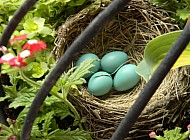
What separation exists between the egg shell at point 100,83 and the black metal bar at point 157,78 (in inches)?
23.2

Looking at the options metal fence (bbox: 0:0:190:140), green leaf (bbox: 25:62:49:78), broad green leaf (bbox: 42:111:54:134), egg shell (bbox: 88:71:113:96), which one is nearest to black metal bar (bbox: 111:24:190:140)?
metal fence (bbox: 0:0:190:140)

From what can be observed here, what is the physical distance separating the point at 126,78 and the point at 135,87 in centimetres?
5

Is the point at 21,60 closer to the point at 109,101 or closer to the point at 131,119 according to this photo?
the point at 131,119

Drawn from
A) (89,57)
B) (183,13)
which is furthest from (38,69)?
(183,13)

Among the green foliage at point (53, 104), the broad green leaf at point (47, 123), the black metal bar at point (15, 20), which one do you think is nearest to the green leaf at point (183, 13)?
the green foliage at point (53, 104)

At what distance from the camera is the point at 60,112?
878mm

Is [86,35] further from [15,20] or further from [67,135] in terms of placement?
[67,135]

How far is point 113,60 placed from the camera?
3.70 ft

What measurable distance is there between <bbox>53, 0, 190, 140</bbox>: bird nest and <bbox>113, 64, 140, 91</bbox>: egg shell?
25 mm

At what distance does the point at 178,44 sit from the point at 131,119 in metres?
0.09

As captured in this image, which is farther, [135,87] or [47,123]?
[135,87]

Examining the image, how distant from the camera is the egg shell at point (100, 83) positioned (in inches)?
41.6

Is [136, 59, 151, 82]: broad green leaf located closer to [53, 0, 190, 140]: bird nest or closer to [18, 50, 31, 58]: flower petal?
[53, 0, 190, 140]: bird nest

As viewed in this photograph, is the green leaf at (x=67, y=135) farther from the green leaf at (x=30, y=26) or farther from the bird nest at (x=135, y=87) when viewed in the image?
the green leaf at (x=30, y=26)
